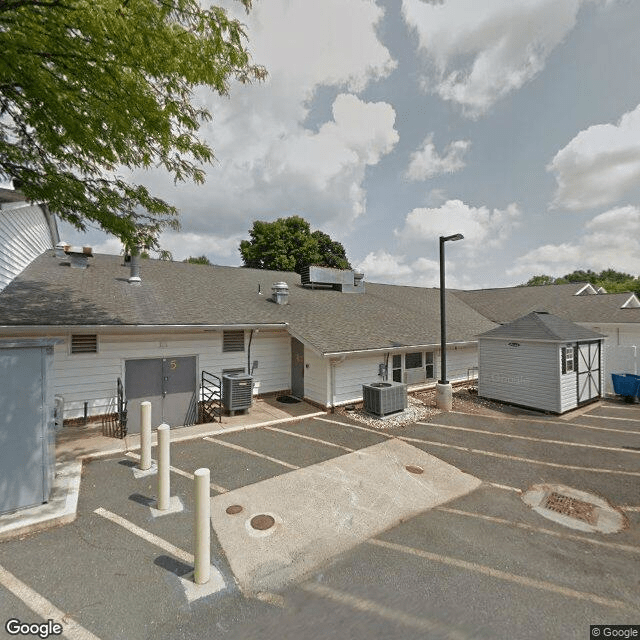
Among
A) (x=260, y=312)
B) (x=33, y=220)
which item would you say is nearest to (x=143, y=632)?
(x=260, y=312)

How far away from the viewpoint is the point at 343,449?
8781 mm

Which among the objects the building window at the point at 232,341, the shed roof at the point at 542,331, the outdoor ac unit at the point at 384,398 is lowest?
the outdoor ac unit at the point at 384,398

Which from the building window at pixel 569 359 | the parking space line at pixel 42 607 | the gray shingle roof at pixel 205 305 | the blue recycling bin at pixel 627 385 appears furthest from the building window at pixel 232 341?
the blue recycling bin at pixel 627 385

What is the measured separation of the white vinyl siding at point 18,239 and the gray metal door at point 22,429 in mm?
7360

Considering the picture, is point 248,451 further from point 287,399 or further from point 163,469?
point 287,399

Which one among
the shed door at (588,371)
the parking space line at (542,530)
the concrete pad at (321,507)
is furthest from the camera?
the shed door at (588,371)

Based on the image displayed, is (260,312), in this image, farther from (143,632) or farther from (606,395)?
(606,395)

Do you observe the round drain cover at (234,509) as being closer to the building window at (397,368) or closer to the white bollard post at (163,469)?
the white bollard post at (163,469)

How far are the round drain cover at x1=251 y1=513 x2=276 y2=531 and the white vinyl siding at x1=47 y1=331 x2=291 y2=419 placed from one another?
7462 millimetres

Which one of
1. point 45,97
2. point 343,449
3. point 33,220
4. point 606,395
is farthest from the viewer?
point 606,395

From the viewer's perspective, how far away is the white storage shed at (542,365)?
41.0ft

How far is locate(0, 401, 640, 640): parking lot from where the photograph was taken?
12.1 ft

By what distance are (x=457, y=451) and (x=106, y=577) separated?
805cm

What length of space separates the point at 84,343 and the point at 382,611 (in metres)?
10.9
